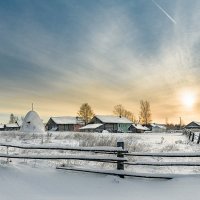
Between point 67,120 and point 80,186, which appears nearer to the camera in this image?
point 80,186

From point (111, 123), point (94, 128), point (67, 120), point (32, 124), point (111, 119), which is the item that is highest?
point (67, 120)

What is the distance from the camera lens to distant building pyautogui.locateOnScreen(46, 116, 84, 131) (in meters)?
115

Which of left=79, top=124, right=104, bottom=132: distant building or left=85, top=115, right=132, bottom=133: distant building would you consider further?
left=85, top=115, right=132, bottom=133: distant building

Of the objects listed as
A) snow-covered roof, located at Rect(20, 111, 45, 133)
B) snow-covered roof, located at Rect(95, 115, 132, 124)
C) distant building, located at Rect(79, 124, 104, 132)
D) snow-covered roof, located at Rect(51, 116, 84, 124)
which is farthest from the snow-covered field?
snow-covered roof, located at Rect(51, 116, 84, 124)

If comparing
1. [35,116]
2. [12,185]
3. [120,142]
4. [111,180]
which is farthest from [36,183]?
[35,116]

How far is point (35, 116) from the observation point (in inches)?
2625

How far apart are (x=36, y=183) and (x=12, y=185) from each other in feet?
2.20

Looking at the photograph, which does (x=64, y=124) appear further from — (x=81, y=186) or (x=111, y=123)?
(x=81, y=186)

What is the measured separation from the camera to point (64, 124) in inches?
4569

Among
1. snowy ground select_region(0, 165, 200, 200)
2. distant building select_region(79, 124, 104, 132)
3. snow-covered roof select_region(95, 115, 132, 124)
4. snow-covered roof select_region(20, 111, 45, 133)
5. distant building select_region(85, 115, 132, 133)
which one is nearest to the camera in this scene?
snowy ground select_region(0, 165, 200, 200)

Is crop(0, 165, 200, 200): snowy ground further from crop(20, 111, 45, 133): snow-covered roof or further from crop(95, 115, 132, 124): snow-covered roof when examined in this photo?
crop(95, 115, 132, 124): snow-covered roof

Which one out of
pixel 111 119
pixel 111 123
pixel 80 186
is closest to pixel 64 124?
pixel 111 119

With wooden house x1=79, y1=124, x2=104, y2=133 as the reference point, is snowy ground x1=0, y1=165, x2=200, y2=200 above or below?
below

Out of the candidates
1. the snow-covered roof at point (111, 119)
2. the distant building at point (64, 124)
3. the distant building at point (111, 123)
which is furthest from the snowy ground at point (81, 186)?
the distant building at point (64, 124)
